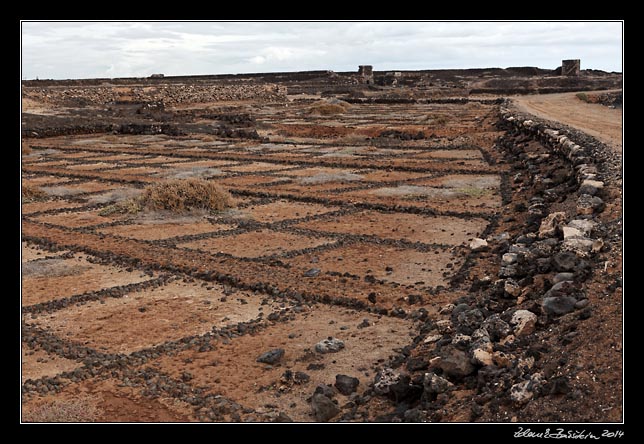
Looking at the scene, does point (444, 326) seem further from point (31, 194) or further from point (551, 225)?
point (31, 194)

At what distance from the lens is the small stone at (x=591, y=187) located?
890 centimetres

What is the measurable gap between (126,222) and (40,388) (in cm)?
616

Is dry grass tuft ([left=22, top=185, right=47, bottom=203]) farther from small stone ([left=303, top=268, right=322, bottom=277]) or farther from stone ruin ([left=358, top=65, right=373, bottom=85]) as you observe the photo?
stone ruin ([left=358, top=65, right=373, bottom=85])

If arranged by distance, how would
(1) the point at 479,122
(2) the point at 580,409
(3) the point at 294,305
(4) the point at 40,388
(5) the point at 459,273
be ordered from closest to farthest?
(2) the point at 580,409, (4) the point at 40,388, (3) the point at 294,305, (5) the point at 459,273, (1) the point at 479,122

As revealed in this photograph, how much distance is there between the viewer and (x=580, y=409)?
356 cm

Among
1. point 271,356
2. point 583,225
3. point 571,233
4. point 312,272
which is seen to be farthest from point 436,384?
point 312,272

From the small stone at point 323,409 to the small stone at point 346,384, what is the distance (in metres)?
0.24

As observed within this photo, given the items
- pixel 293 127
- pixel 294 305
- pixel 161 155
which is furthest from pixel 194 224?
pixel 293 127

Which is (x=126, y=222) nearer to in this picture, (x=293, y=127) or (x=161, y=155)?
(x=161, y=155)

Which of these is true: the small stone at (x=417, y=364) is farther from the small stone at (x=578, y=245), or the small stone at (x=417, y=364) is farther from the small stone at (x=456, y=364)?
the small stone at (x=578, y=245)

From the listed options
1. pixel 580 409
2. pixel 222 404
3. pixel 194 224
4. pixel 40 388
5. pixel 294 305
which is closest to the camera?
pixel 580 409

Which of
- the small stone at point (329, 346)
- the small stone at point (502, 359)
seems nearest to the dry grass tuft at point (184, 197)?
the small stone at point (329, 346)

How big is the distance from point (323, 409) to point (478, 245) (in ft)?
15.3

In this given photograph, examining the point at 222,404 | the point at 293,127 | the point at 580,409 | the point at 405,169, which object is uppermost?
the point at 293,127
